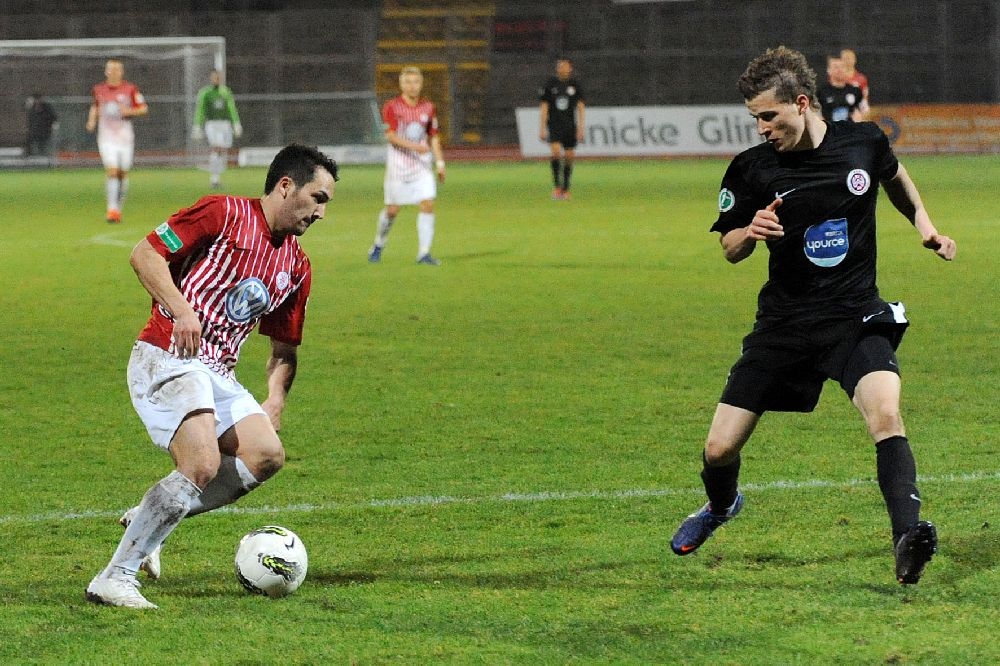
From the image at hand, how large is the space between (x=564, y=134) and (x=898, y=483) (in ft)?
71.5

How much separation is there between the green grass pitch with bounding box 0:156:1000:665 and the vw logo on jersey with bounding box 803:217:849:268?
98 centimetres

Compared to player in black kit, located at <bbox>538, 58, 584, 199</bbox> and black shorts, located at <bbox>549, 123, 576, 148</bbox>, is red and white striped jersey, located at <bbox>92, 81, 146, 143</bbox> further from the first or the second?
black shorts, located at <bbox>549, 123, 576, 148</bbox>

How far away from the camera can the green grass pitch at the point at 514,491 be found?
4.20 m

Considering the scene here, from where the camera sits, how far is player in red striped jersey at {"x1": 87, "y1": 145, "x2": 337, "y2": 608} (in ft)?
14.9

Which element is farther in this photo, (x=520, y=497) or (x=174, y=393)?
(x=520, y=497)

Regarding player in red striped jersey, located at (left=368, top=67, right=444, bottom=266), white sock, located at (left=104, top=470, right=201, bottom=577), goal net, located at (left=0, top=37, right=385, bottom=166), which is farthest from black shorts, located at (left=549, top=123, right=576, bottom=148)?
white sock, located at (left=104, top=470, right=201, bottom=577)

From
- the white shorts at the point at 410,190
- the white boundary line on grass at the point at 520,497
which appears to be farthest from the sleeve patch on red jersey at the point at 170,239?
the white shorts at the point at 410,190

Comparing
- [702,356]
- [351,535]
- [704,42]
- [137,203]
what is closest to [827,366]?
[351,535]

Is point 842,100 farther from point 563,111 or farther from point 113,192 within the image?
point 113,192

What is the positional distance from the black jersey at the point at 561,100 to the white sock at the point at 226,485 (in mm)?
21516

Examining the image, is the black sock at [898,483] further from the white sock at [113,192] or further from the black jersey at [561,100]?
the black jersey at [561,100]

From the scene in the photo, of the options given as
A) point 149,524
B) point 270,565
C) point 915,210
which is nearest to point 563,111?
point 915,210

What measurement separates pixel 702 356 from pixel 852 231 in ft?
14.8

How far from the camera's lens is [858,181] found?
4895 mm
